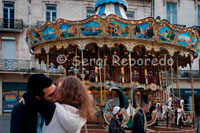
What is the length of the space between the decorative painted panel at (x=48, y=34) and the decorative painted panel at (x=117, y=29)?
224 centimetres

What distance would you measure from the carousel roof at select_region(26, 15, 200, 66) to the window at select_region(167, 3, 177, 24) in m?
16.6

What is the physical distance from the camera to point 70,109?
262 centimetres

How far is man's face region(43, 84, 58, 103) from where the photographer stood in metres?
2.65

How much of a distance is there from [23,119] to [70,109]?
0.47 metres

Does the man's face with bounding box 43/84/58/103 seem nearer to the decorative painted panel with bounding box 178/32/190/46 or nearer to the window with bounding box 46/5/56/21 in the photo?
the decorative painted panel with bounding box 178/32/190/46

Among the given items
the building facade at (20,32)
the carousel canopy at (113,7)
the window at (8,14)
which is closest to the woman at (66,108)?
the carousel canopy at (113,7)

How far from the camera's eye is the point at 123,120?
10406 millimetres

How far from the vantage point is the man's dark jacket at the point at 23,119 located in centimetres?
268

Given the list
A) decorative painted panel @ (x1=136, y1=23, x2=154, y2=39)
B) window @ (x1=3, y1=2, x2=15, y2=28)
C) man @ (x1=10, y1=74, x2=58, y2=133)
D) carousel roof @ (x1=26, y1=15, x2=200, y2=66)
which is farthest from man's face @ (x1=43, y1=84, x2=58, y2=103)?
window @ (x1=3, y1=2, x2=15, y2=28)

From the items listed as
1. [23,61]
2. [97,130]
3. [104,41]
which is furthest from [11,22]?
[97,130]

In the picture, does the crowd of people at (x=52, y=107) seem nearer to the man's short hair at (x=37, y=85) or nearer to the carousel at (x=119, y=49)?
the man's short hair at (x=37, y=85)

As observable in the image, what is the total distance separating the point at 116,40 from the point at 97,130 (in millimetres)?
3506

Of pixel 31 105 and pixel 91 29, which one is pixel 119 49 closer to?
pixel 91 29

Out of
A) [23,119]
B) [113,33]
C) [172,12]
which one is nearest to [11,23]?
[172,12]
